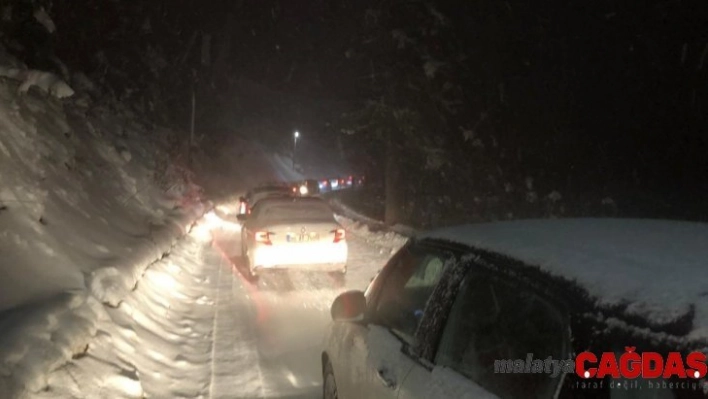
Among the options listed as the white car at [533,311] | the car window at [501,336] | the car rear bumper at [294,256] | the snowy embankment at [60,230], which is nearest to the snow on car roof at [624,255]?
the white car at [533,311]

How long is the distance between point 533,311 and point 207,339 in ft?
20.5

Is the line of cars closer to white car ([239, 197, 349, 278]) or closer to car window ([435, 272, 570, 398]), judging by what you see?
car window ([435, 272, 570, 398])

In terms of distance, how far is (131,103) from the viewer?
3064cm

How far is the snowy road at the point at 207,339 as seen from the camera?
598 cm

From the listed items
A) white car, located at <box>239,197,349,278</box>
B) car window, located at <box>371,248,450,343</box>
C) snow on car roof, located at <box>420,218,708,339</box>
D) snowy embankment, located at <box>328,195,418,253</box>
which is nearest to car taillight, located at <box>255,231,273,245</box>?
white car, located at <box>239,197,349,278</box>

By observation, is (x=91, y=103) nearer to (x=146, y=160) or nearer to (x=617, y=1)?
(x=146, y=160)

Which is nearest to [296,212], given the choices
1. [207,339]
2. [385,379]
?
[207,339]

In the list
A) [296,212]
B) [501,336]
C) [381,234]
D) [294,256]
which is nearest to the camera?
[501,336]

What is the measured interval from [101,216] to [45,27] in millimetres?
4545

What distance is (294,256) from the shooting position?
12508 millimetres

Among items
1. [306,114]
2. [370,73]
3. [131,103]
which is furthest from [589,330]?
[306,114]

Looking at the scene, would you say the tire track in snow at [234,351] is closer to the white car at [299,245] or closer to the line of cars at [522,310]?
the white car at [299,245]

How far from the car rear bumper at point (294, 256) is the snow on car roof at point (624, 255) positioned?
8.74m

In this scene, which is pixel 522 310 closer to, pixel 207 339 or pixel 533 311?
pixel 533 311
